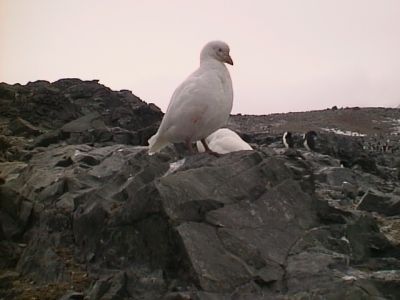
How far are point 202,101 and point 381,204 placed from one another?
5.01m

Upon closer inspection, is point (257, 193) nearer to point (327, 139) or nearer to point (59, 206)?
point (59, 206)

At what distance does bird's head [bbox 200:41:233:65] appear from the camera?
34.9ft

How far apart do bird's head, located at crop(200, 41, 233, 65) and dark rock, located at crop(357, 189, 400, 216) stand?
4.56 metres

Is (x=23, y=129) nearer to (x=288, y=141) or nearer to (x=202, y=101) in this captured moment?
(x=288, y=141)

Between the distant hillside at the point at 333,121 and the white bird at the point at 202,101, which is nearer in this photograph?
the white bird at the point at 202,101

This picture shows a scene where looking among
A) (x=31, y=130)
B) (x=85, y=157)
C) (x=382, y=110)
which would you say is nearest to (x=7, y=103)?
(x=31, y=130)

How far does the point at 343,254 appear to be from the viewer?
8125mm

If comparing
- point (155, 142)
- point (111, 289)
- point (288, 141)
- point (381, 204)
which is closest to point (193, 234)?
point (111, 289)

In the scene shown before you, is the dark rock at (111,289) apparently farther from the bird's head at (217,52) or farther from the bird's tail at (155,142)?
the bird's head at (217,52)

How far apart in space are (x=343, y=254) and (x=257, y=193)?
173 cm

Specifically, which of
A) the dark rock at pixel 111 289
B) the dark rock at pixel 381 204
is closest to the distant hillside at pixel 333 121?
the dark rock at pixel 381 204

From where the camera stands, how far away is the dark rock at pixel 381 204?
11852mm

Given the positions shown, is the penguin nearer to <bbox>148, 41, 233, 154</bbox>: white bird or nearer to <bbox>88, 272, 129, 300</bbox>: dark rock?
<bbox>148, 41, 233, 154</bbox>: white bird

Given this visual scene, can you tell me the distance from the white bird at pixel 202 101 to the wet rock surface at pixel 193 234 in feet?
1.91
